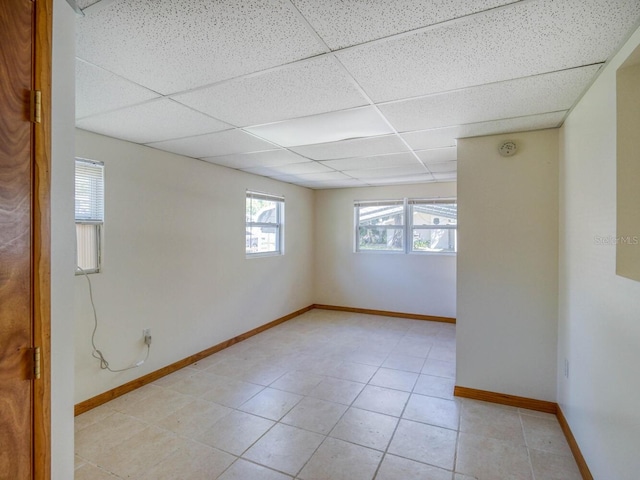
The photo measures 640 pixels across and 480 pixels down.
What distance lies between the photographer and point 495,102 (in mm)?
2125

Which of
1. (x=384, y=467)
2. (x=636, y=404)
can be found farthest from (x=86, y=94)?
(x=636, y=404)

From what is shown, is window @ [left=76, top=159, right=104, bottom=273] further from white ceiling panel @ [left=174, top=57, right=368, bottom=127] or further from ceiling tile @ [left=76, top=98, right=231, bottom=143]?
white ceiling panel @ [left=174, top=57, right=368, bottom=127]

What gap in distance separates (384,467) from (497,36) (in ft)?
7.73

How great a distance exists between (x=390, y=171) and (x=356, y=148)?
1.30 meters

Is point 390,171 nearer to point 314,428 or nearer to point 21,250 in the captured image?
point 314,428

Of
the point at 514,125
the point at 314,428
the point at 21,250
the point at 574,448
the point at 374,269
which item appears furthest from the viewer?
the point at 374,269

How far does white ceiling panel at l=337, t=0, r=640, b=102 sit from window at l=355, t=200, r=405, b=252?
382 cm

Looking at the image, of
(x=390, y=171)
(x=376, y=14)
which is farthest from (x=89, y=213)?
(x=390, y=171)

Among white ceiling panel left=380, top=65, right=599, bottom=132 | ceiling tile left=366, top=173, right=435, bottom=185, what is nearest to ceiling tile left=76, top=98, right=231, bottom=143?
white ceiling panel left=380, top=65, right=599, bottom=132

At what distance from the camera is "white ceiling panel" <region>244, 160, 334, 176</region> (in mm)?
4039

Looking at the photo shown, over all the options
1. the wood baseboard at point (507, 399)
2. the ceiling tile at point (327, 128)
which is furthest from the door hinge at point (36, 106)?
the wood baseboard at point (507, 399)

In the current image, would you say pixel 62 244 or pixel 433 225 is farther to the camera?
pixel 433 225

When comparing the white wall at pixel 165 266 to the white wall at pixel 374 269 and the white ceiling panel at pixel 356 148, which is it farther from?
the white wall at pixel 374 269

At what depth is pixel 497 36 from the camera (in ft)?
4.58
